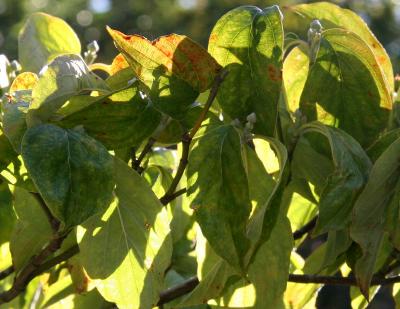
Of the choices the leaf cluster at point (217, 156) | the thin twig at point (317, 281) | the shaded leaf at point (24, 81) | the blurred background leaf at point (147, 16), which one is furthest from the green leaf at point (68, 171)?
the blurred background leaf at point (147, 16)

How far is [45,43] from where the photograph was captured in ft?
2.61

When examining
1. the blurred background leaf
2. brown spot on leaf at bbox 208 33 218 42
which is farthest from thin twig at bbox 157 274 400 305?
the blurred background leaf

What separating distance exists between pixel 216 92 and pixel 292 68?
0.16m

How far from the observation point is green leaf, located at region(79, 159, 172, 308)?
0.60 m

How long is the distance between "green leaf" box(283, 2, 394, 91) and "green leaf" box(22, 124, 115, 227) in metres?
0.26

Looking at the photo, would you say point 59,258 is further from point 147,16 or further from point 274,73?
point 147,16

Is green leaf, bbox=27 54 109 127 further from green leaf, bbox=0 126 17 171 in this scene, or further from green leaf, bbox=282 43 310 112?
green leaf, bbox=282 43 310 112

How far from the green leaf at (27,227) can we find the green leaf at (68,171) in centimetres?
15

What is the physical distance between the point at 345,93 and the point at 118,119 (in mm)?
193

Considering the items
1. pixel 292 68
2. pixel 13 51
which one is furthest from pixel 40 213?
pixel 13 51

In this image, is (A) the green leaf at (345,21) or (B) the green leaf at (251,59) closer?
(B) the green leaf at (251,59)

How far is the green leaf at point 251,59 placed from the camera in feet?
1.92

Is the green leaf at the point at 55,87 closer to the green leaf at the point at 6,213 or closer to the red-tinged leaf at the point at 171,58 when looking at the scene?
the red-tinged leaf at the point at 171,58

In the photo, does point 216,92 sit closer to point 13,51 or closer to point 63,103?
point 63,103
